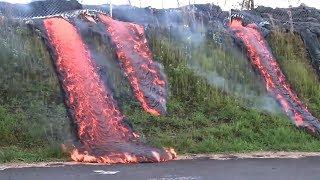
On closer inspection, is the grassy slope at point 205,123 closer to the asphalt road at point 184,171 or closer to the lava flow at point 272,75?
the lava flow at point 272,75

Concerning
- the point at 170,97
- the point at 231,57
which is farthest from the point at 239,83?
the point at 170,97

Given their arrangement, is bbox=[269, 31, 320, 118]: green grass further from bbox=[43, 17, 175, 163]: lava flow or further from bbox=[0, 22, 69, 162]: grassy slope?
bbox=[0, 22, 69, 162]: grassy slope

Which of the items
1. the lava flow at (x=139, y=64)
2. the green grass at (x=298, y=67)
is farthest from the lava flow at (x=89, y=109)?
the green grass at (x=298, y=67)

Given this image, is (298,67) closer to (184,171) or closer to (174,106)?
(174,106)

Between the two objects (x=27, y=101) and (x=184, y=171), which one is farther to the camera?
(x=27, y=101)

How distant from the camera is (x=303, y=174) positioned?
9.45 metres

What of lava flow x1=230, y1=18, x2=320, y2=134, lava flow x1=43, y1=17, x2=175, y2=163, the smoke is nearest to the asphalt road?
lava flow x1=43, y1=17, x2=175, y2=163

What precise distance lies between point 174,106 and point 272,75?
150 inches

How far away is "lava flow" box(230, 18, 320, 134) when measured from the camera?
49.7ft

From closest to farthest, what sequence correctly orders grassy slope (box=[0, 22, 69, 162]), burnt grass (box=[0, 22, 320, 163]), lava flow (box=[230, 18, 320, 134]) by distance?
grassy slope (box=[0, 22, 69, 162]), burnt grass (box=[0, 22, 320, 163]), lava flow (box=[230, 18, 320, 134])

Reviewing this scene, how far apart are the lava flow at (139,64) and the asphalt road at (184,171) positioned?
12.4 feet

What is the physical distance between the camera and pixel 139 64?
604 inches

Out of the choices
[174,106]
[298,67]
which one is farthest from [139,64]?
[298,67]

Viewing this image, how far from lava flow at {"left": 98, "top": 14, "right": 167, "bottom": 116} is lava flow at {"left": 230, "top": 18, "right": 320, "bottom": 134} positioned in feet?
11.1
